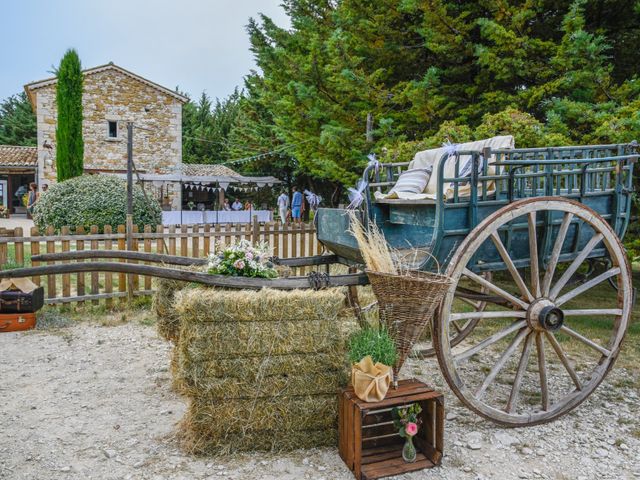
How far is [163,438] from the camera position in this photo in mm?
3035

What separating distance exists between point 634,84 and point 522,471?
5.44 metres

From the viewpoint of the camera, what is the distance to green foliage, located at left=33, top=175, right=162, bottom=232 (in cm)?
1189

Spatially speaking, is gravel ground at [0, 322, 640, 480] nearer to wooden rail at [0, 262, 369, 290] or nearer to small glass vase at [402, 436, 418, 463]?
small glass vase at [402, 436, 418, 463]

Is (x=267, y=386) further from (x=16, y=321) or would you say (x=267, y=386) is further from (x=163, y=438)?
(x=16, y=321)

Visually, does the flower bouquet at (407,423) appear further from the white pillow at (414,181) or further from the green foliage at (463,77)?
the green foliage at (463,77)

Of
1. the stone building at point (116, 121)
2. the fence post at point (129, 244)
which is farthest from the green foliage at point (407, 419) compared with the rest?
the stone building at point (116, 121)

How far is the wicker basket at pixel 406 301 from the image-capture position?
8.67 ft

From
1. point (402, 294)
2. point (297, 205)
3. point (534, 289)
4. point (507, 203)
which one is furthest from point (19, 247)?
point (297, 205)

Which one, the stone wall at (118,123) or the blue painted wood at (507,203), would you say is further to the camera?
the stone wall at (118,123)

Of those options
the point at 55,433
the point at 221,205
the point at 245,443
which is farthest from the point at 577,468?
the point at 221,205

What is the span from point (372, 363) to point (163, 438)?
148cm

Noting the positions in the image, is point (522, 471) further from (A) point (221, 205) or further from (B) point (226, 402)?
(A) point (221, 205)

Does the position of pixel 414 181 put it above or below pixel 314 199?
below

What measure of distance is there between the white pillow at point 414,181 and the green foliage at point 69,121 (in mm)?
17558
